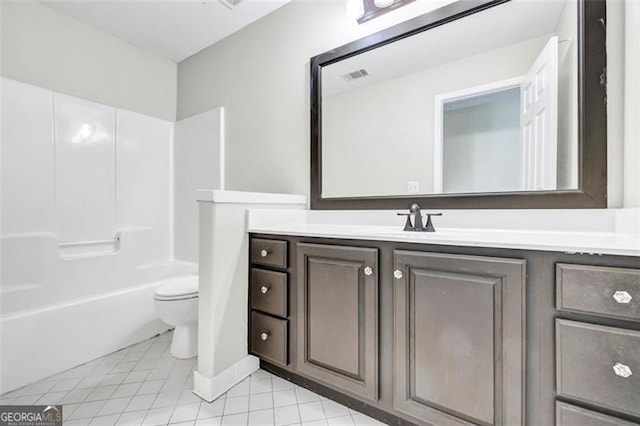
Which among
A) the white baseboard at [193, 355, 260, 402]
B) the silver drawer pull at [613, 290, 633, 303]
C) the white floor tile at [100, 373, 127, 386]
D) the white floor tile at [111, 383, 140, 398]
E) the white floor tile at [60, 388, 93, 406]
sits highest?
the silver drawer pull at [613, 290, 633, 303]

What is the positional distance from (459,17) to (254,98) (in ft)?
4.52

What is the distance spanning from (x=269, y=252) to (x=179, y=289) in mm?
778

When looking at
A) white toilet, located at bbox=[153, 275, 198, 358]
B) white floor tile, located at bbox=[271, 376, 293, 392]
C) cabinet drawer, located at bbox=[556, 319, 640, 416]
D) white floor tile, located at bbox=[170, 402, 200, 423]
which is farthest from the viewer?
white toilet, located at bbox=[153, 275, 198, 358]

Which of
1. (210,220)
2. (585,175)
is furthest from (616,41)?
(210,220)

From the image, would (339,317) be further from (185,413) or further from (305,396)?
(185,413)

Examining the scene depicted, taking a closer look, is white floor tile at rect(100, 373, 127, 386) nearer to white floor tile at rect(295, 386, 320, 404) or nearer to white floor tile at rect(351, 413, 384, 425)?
white floor tile at rect(295, 386, 320, 404)

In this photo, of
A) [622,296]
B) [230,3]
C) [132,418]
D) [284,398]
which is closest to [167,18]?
[230,3]

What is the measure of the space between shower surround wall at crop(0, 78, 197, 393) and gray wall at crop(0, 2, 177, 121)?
0.14 m

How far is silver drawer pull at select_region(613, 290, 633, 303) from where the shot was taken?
0.75 m

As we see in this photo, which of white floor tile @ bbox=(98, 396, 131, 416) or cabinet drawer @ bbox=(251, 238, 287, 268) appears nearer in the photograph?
white floor tile @ bbox=(98, 396, 131, 416)

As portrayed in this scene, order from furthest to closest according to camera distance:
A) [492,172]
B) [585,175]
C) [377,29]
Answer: [377,29] < [492,172] < [585,175]

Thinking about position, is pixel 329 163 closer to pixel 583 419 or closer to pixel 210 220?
pixel 210 220

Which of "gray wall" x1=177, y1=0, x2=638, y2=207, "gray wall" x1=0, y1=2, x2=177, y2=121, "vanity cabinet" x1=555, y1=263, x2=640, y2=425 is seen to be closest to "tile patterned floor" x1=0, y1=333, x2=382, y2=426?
"vanity cabinet" x1=555, y1=263, x2=640, y2=425

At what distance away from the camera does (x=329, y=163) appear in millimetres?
1771
